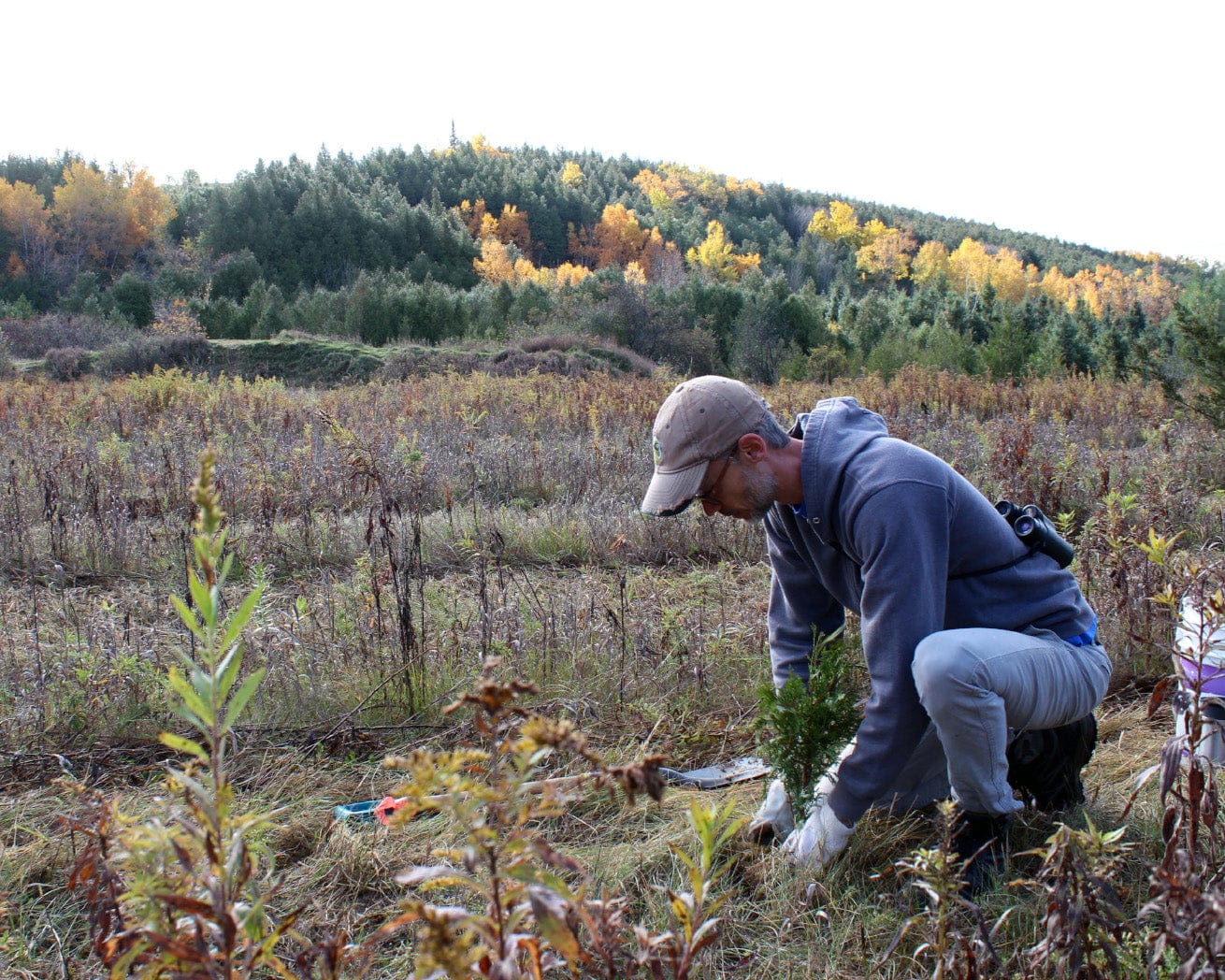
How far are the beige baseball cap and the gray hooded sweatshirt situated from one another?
20 centimetres

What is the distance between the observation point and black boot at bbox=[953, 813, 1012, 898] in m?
2.37

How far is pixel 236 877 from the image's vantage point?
950mm

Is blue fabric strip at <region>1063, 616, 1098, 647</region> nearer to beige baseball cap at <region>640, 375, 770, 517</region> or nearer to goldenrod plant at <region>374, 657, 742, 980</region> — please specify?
beige baseball cap at <region>640, 375, 770, 517</region>

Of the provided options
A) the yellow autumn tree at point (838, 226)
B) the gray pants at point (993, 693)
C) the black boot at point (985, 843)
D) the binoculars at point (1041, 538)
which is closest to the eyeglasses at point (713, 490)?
the gray pants at point (993, 693)

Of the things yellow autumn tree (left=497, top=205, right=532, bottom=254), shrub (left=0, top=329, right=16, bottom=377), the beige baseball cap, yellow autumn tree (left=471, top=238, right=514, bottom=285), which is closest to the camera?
the beige baseball cap

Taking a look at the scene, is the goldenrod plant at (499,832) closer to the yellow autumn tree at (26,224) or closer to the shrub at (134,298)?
→ the shrub at (134,298)

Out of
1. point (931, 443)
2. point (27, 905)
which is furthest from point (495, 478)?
point (27, 905)

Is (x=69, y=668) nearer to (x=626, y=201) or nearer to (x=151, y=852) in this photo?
(x=151, y=852)

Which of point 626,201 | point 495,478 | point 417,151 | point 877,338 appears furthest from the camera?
point 626,201

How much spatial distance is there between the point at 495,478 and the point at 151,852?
6.75m

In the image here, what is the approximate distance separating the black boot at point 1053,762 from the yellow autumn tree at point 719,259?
245 feet

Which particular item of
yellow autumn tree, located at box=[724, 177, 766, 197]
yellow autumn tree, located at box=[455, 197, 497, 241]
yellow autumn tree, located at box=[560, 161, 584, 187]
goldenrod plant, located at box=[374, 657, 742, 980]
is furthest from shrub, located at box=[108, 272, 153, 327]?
yellow autumn tree, located at box=[724, 177, 766, 197]

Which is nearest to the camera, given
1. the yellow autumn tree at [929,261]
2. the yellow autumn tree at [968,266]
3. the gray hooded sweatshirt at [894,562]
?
the gray hooded sweatshirt at [894,562]

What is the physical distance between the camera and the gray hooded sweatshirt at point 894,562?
2.19 metres
